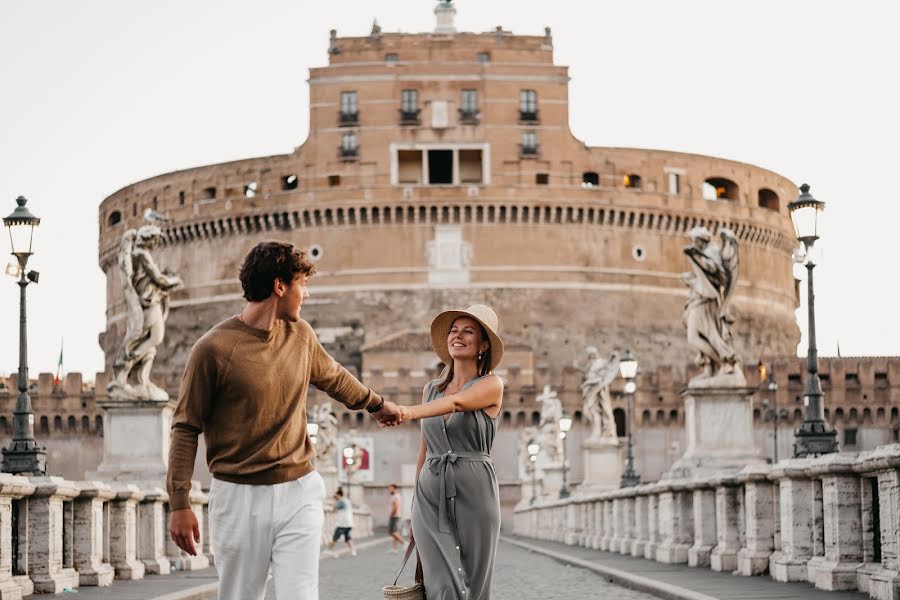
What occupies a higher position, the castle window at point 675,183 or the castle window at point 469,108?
the castle window at point 469,108

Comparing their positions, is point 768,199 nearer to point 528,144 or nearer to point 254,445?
point 528,144

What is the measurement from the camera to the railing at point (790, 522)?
8.26 m

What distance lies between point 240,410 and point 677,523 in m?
10.1

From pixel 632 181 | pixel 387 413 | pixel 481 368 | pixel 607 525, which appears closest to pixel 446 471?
pixel 481 368

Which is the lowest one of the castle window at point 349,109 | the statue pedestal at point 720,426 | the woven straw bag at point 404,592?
the woven straw bag at point 404,592

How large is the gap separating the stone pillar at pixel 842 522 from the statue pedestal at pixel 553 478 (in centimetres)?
2641

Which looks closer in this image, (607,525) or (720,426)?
(720,426)

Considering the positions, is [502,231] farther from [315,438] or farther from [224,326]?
[224,326]

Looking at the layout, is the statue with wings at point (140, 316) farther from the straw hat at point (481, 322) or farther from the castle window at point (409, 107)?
the castle window at point (409, 107)

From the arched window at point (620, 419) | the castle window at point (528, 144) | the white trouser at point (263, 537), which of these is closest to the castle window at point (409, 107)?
the castle window at point (528, 144)

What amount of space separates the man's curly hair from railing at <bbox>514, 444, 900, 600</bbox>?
4.07m

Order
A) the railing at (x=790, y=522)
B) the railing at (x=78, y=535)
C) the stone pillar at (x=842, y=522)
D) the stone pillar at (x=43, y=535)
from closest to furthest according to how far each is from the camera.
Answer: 1. the railing at (x=790, y=522)
2. the stone pillar at (x=842, y=522)
3. the railing at (x=78, y=535)
4. the stone pillar at (x=43, y=535)

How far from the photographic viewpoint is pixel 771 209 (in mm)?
67562

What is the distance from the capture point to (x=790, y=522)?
1017 centimetres
